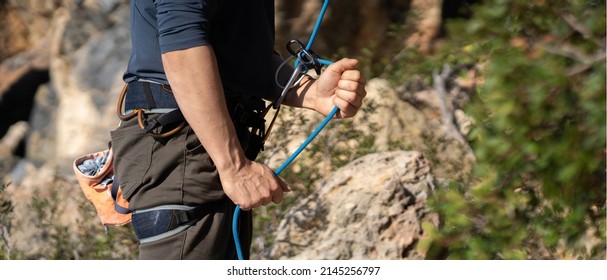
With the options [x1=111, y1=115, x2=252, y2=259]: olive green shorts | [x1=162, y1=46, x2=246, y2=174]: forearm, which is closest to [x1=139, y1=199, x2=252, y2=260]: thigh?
[x1=111, y1=115, x2=252, y2=259]: olive green shorts

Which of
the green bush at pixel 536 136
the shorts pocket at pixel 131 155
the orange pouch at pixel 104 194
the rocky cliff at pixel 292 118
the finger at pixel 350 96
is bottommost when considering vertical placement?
the rocky cliff at pixel 292 118

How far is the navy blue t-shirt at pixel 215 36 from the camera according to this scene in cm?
210

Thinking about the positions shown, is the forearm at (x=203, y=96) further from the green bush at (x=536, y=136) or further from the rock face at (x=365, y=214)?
the rock face at (x=365, y=214)

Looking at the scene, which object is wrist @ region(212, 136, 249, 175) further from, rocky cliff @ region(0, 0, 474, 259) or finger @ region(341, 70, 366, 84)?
rocky cliff @ region(0, 0, 474, 259)

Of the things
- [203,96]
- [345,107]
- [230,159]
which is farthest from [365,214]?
[203,96]

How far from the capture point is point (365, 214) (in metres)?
3.93

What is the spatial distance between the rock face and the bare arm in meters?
1.69

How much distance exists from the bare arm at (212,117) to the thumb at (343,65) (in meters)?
0.39

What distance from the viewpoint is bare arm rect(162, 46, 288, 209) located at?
82.8 inches

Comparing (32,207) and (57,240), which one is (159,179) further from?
(32,207)

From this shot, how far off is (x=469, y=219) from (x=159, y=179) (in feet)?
4.21

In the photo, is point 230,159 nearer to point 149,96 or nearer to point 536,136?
point 149,96

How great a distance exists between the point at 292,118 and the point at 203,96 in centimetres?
254

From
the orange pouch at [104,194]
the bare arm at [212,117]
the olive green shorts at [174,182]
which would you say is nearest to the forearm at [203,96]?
the bare arm at [212,117]
